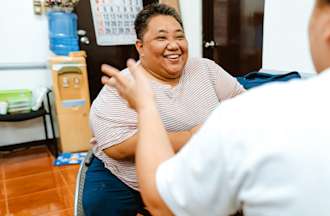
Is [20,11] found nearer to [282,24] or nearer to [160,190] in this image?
[282,24]

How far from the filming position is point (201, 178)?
443mm

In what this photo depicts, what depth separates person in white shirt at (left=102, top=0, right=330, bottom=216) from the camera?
1.30 feet

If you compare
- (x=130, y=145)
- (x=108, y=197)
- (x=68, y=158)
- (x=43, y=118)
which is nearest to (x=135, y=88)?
(x=130, y=145)

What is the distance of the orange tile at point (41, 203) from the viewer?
2064 mm

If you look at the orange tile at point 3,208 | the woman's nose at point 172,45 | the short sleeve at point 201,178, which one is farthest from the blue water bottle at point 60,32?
the short sleeve at point 201,178

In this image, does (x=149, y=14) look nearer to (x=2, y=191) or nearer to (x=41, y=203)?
(x=41, y=203)

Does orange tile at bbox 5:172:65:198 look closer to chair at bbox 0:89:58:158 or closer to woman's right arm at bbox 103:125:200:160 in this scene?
chair at bbox 0:89:58:158

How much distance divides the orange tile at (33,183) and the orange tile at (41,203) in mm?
80

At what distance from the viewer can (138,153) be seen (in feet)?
1.82

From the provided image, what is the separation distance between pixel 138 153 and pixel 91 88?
2970mm

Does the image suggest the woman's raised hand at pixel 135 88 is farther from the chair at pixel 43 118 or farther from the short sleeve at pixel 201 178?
the chair at pixel 43 118

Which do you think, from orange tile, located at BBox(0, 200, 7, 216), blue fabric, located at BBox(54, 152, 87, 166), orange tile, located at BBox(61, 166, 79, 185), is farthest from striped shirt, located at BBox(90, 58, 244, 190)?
blue fabric, located at BBox(54, 152, 87, 166)

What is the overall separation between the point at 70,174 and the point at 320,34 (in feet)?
8.10

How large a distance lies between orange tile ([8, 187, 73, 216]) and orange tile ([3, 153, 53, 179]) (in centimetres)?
45
